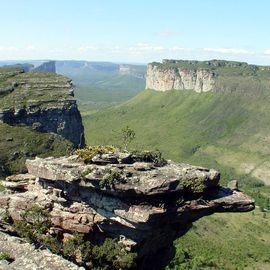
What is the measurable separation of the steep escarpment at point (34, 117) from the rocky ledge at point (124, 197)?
189 feet

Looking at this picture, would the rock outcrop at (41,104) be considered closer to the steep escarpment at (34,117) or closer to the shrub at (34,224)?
the steep escarpment at (34,117)

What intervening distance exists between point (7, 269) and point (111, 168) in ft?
51.3

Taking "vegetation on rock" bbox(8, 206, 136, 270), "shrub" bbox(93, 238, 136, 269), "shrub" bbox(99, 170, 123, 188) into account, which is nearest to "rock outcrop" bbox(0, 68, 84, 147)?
"vegetation on rock" bbox(8, 206, 136, 270)

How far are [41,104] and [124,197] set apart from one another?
95.8 meters

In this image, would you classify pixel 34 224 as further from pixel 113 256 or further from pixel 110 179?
pixel 110 179

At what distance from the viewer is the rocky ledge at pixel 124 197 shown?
54875 mm

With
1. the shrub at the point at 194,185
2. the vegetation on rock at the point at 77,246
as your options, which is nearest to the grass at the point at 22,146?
the vegetation on rock at the point at 77,246

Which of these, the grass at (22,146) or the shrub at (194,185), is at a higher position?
the shrub at (194,185)

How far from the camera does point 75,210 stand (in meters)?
57.2

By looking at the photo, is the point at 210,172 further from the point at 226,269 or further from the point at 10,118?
the point at 10,118

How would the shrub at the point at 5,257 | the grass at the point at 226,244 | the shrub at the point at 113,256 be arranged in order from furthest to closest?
the grass at the point at 226,244 → the shrub at the point at 113,256 → the shrub at the point at 5,257

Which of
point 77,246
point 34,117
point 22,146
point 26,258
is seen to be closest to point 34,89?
point 34,117

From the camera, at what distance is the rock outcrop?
5482 inches

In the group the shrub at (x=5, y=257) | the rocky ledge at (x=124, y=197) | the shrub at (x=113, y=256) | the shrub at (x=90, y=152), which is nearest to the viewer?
the shrub at (x=5, y=257)
